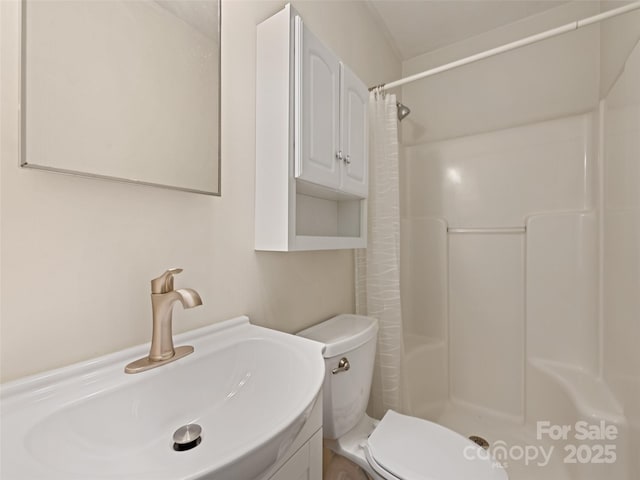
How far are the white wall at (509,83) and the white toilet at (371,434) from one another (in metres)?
1.54

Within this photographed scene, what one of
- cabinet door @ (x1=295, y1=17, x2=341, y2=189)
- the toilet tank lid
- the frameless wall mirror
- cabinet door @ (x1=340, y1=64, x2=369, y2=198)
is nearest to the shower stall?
the toilet tank lid

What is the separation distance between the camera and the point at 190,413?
67cm

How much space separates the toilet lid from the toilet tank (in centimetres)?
12

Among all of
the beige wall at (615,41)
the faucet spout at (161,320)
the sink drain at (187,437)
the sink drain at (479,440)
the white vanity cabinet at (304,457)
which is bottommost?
the sink drain at (479,440)

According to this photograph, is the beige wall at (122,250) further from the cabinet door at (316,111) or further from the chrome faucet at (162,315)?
the cabinet door at (316,111)

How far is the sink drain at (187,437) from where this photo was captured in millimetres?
581

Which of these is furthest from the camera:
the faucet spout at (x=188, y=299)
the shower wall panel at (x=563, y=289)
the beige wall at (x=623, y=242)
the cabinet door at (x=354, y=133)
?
the shower wall panel at (x=563, y=289)

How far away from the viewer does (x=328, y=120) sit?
1086 millimetres

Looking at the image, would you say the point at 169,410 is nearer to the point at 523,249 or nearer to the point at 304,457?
the point at 304,457

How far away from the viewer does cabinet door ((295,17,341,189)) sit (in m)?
0.94

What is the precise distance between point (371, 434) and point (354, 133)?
119 cm

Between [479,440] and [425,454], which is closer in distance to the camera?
[425,454]

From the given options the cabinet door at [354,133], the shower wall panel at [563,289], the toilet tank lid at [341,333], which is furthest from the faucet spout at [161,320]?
the shower wall panel at [563,289]

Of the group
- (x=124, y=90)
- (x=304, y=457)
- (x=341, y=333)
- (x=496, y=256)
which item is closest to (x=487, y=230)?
(x=496, y=256)
